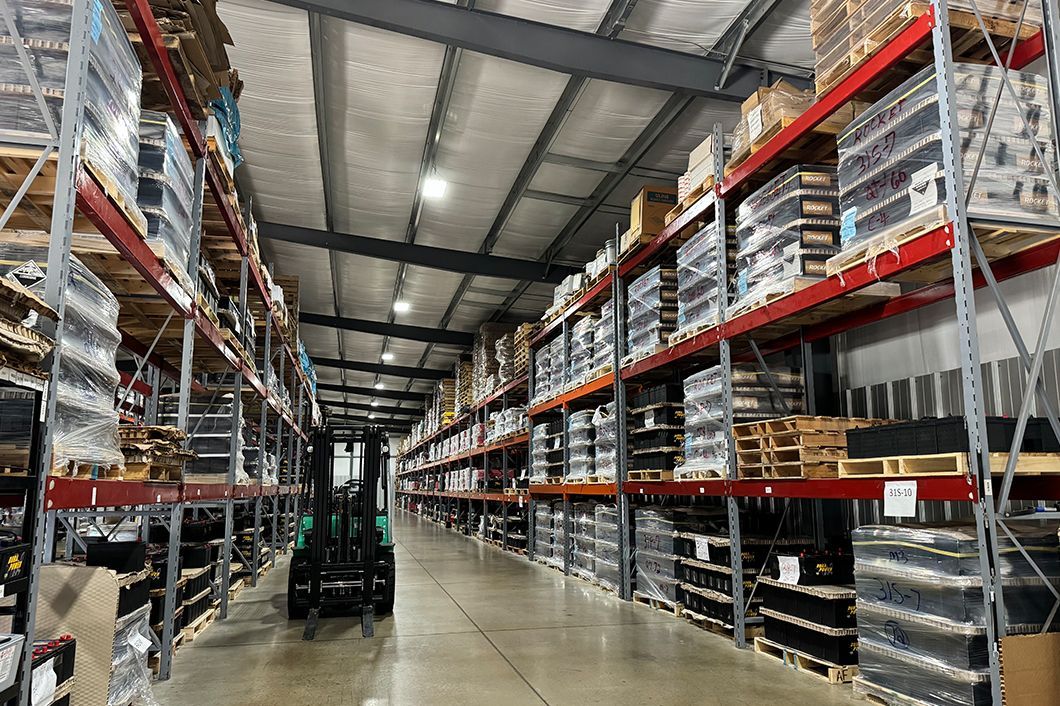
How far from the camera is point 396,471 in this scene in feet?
143

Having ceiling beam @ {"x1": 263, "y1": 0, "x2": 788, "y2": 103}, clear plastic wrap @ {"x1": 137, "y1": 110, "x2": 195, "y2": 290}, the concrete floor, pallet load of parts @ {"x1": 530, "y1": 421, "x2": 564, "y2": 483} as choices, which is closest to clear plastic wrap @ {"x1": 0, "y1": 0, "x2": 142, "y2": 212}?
clear plastic wrap @ {"x1": 137, "y1": 110, "x2": 195, "y2": 290}

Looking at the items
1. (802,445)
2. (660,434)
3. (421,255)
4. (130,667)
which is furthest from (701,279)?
(421,255)

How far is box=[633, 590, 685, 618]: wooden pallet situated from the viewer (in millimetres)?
7695

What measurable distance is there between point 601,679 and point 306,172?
8452 millimetres

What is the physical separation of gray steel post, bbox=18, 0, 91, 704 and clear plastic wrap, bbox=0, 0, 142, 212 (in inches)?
5.5

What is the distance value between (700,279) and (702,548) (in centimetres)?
265

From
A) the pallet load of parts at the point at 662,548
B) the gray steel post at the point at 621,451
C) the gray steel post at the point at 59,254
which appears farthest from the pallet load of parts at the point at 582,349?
the gray steel post at the point at 59,254

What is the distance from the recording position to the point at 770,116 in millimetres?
6145

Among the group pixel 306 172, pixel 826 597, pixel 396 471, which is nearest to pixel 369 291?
pixel 306 172

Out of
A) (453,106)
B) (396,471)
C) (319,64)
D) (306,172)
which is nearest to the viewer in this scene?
(319,64)

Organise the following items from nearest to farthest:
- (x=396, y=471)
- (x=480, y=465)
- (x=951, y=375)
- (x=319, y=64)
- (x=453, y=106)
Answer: (x=951, y=375), (x=319, y=64), (x=453, y=106), (x=480, y=465), (x=396, y=471)

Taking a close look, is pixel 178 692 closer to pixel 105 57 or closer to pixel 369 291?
pixel 105 57

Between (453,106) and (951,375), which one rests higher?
(453,106)

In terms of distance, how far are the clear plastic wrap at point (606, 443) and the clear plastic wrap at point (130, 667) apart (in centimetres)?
584
